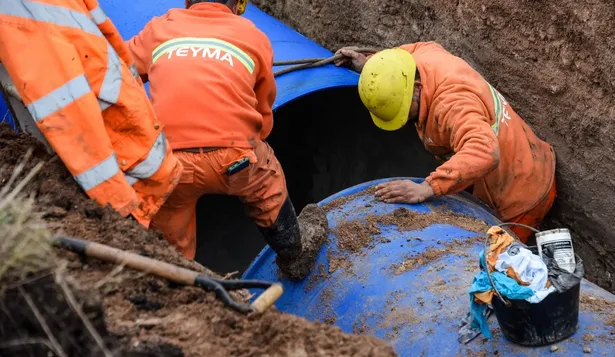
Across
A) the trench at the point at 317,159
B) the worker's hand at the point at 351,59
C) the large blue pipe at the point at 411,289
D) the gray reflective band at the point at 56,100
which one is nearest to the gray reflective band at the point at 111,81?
the gray reflective band at the point at 56,100

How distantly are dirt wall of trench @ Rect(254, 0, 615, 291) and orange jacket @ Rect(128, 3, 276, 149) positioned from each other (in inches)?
56.2

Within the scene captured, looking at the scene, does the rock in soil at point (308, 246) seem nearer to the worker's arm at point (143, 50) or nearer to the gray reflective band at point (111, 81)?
the worker's arm at point (143, 50)

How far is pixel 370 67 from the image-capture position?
349cm

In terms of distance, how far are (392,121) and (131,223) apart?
2.00 meters

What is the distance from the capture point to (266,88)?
127 inches

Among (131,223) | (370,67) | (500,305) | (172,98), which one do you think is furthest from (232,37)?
(500,305)

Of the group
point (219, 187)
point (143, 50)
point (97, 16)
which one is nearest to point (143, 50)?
point (143, 50)

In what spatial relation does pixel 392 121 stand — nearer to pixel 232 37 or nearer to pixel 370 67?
pixel 370 67

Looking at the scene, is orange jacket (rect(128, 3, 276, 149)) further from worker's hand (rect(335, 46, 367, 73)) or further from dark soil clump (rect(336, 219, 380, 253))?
worker's hand (rect(335, 46, 367, 73))

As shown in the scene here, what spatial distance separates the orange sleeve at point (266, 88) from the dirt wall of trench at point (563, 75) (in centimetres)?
139

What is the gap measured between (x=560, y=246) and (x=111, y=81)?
4.94 ft

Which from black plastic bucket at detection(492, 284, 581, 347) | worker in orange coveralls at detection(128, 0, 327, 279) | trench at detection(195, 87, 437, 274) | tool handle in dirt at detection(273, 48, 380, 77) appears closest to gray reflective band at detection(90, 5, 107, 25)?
worker in orange coveralls at detection(128, 0, 327, 279)

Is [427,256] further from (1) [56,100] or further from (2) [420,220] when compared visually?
(1) [56,100]

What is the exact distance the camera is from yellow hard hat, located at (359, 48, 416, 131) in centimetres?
Answer: 344
